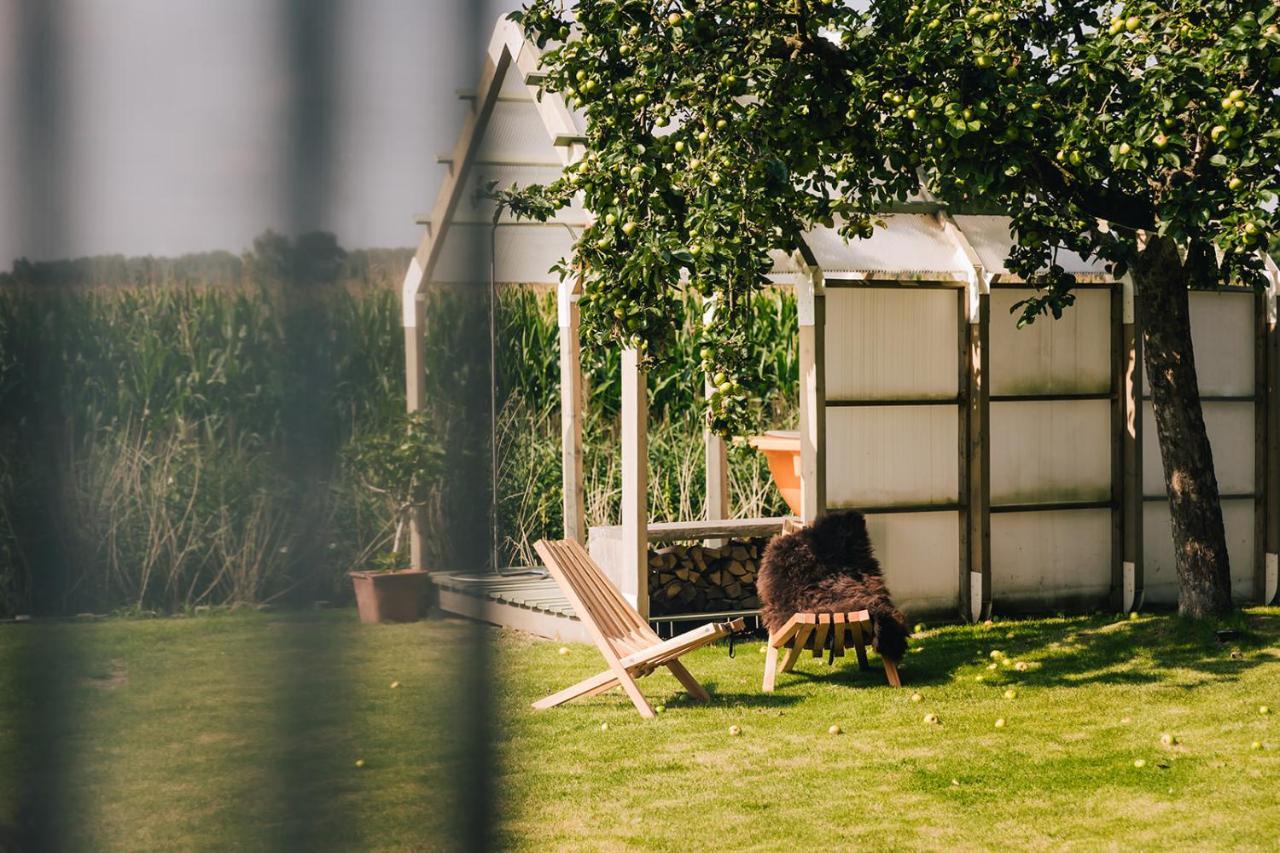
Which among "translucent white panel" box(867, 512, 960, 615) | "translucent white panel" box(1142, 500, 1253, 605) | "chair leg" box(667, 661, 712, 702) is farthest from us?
"translucent white panel" box(1142, 500, 1253, 605)

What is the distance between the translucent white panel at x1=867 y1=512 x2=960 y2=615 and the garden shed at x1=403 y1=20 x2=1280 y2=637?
1cm

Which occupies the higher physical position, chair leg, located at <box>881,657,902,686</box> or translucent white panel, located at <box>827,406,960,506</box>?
translucent white panel, located at <box>827,406,960,506</box>

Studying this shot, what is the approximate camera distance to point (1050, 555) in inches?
341

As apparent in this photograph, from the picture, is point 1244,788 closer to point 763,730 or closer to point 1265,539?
point 763,730

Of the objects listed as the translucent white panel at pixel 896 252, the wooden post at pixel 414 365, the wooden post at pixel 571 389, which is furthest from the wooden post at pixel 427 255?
the wooden post at pixel 571 389

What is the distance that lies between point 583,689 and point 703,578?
2486 millimetres

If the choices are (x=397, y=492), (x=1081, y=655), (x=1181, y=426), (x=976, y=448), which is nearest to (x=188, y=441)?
(x=397, y=492)

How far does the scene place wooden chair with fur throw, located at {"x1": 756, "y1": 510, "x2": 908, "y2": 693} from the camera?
6.70m

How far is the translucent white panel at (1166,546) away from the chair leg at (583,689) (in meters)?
4.26

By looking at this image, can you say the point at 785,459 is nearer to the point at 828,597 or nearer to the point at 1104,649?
the point at 828,597

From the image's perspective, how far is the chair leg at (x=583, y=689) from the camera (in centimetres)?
622

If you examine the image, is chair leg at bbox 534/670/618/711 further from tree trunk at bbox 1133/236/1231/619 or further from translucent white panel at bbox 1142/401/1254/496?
translucent white panel at bbox 1142/401/1254/496

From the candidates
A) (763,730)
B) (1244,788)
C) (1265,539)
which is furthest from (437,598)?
(1265,539)

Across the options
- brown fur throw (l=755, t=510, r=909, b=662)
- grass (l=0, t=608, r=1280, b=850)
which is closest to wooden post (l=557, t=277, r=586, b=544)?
grass (l=0, t=608, r=1280, b=850)
